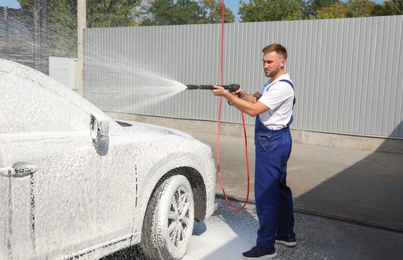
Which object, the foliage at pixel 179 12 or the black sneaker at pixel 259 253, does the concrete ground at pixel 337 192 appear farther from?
the foliage at pixel 179 12

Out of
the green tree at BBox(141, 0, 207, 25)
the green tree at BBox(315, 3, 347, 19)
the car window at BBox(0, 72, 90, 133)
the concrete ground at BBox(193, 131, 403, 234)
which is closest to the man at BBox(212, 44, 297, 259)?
the car window at BBox(0, 72, 90, 133)

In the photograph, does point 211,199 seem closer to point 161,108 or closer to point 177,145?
point 177,145

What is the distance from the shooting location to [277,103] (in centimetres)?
406

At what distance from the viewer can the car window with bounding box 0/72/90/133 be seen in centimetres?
288

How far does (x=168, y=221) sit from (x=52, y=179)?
4.16 ft

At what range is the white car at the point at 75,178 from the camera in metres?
2.78

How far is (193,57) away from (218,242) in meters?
8.89

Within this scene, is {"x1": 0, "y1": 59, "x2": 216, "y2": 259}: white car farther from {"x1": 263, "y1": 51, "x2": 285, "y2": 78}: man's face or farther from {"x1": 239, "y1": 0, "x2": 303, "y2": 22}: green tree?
{"x1": 239, "y1": 0, "x2": 303, "y2": 22}: green tree

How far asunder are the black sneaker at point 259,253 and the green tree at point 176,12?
208ft

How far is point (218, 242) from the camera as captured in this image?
4586mm

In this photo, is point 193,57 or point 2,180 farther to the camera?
point 193,57

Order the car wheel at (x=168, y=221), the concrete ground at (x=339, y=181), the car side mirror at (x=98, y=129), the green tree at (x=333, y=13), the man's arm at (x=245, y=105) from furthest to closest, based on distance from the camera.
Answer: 1. the green tree at (x=333, y=13)
2. the concrete ground at (x=339, y=181)
3. the man's arm at (x=245, y=105)
4. the car wheel at (x=168, y=221)
5. the car side mirror at (x=98, y=129)

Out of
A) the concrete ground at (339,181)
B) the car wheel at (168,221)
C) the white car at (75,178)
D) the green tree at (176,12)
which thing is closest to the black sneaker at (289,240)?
the car wheel at (168,221)

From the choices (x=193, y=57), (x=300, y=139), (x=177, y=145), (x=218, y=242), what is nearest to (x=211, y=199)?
(x=218, y=242)
